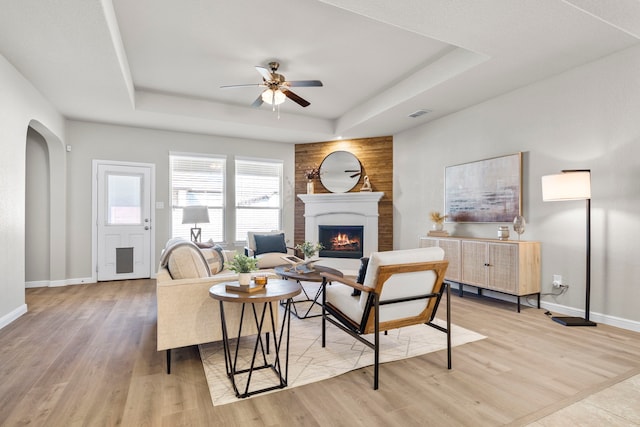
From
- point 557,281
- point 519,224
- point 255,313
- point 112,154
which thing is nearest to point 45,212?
point 112,154

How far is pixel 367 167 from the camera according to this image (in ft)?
21.5

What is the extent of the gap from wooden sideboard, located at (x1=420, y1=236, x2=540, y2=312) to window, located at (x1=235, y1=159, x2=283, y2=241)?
3681mm

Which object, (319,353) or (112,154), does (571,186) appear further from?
(112,154)

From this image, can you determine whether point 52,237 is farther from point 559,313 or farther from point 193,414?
point 559,313

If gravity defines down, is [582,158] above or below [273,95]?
below

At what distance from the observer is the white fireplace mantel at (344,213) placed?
636 centimetres

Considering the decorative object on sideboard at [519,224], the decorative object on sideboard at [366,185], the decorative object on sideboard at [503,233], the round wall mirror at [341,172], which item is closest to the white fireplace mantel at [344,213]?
the decorative object on sideboard at [366,185]

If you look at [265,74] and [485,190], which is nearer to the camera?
[265,74]

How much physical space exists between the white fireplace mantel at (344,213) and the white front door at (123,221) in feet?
9.53

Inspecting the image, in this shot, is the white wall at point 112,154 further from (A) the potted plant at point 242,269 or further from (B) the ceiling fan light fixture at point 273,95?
(A) the potted plant at point 242,269

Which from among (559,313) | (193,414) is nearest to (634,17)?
(559,313)

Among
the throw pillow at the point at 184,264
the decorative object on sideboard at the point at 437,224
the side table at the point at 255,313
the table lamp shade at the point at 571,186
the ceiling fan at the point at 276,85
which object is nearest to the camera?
the side table at the point at 255,313

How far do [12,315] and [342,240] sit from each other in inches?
194

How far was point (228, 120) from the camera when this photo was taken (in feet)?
17.8
